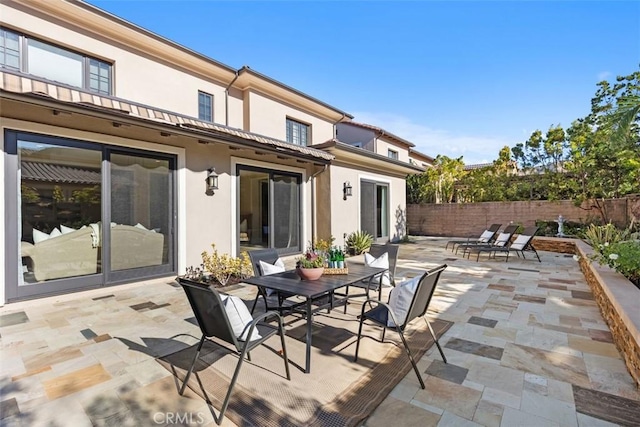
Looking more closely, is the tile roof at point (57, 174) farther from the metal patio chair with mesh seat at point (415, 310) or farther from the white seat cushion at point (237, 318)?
the metal patio chair with mesh seat at point (415, 310)

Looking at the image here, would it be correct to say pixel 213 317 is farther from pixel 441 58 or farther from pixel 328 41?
pixel 441 58

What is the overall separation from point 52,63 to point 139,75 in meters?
1.90

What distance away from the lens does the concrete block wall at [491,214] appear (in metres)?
14.2

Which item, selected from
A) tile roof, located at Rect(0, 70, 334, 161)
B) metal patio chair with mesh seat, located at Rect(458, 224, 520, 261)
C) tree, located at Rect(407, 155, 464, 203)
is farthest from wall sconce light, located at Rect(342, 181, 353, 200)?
tree, located at Rect(407, 155, 464, 203)

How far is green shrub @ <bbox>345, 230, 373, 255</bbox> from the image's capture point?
1202 centimetres

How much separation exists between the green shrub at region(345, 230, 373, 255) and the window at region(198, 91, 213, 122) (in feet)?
21.6

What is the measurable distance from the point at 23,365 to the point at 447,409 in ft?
15.1

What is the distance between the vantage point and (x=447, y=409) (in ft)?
9.25

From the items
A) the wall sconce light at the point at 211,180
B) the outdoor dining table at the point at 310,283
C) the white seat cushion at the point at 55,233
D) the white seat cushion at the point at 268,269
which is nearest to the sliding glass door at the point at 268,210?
the wall sconce light at the point at 211,180

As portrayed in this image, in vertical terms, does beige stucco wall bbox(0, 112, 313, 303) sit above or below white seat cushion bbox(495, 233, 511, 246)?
above

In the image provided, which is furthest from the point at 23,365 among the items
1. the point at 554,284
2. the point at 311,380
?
the point at 554,284

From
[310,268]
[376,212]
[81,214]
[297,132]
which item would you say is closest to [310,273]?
[310,268]

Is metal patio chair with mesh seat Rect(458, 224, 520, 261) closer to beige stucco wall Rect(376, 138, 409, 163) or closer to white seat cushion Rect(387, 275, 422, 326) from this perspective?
beige stucco wall Rect(376, 138, 409, 163)

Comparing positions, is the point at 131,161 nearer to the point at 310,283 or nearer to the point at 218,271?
the point at 218,271
